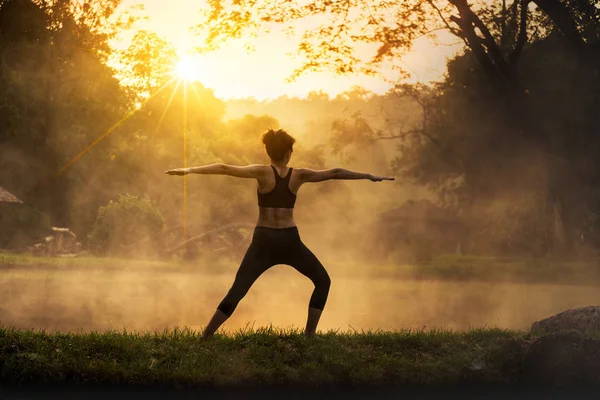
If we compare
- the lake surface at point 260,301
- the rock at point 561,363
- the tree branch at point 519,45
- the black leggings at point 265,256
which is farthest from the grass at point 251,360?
the tree branch at point 519,45

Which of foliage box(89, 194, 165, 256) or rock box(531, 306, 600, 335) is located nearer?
rock box(531, 306, 600, 335)

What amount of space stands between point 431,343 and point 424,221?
37651mm

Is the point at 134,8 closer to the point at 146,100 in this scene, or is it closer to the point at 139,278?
the point at 146,100

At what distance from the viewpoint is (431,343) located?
9.85m

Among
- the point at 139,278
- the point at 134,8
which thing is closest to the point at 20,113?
the point at 134,8

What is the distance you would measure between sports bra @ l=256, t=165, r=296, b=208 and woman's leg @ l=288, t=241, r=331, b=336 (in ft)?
1.69

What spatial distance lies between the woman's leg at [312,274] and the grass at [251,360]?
10.7 inches

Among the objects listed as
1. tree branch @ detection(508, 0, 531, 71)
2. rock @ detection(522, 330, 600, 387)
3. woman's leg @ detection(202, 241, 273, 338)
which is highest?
tree branch @ detection(508, 0, 531, 71)

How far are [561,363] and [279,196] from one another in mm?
3726

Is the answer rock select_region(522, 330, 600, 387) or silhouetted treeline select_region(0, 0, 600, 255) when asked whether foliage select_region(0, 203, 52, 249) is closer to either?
silhouetted treeline select_region(0, 0, 600, 255)

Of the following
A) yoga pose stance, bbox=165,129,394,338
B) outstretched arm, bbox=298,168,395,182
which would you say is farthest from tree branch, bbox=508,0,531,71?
yoga pose stance, bbox=165,129,394,338

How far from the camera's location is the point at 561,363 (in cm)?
904

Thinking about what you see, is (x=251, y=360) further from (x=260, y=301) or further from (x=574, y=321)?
(x=260, y=301)

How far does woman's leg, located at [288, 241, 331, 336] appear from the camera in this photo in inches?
367
